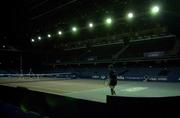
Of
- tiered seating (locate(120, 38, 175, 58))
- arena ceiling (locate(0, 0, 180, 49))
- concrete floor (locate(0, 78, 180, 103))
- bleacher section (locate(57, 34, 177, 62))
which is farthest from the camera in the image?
tiered seating (locate(120, 38, 175, 58))

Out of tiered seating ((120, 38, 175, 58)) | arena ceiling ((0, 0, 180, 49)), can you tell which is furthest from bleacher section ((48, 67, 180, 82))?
arena ceiling ((0, 0, 180, 49))

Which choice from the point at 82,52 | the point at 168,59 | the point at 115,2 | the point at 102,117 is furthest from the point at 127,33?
the point at 102,117

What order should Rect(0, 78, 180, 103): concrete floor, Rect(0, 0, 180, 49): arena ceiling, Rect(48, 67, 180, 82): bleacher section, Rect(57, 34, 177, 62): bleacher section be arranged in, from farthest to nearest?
Rect(57, 34, 177, 62): bleacher section, Rect(48, 67, 180, 82): bleacher section, Rect(0, 0, 180, 49): arena ceiling, Rect(0, 78, 180, 103): concrete floor

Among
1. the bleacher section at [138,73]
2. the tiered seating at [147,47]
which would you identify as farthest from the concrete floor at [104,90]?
the tiered seating at [147,47]

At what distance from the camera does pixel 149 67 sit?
1064 inches

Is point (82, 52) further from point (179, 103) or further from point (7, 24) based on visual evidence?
point (179, 103)

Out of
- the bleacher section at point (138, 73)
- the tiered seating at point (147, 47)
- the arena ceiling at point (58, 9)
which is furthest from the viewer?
the tiered seating at point (147, 47)

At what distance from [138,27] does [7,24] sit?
54.7ft

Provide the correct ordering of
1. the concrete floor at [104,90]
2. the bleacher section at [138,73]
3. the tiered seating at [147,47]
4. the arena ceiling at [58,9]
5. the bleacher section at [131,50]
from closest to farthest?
the concrete floor at [104,90], the arena ceiling at [58,9], the bleacher section at [138,73], the bleacher section at [131,50], the tiered seating at [147,47]

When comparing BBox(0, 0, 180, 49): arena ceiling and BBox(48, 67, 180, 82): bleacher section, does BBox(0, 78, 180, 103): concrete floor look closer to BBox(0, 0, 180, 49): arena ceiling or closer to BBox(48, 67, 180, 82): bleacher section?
BBox(48, 67, 180, 82): bleacher section

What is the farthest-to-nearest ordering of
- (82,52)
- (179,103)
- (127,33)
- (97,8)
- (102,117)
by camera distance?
(82,52)
(127,33)
(97,8)
(102,117)
(179,103)

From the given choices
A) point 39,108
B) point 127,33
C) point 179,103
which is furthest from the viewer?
point 127,33

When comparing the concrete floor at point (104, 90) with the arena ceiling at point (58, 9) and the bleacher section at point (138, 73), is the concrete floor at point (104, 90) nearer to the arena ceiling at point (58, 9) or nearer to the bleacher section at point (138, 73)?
the bleacher section at point (138, 73)

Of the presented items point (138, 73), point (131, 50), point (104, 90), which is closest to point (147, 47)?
point (131, 50)
